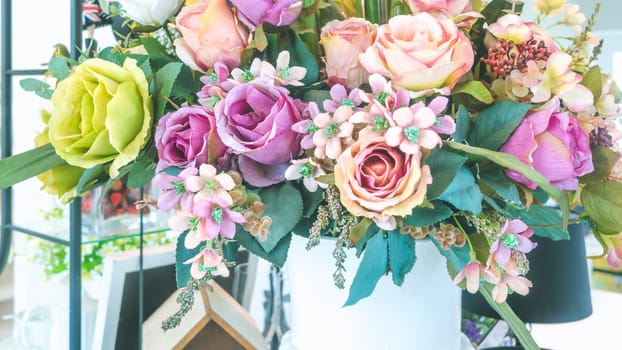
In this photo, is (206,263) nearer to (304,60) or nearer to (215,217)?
(215,217)

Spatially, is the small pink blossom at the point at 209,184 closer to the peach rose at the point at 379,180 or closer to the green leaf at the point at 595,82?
the peach rose at the point at 379,180

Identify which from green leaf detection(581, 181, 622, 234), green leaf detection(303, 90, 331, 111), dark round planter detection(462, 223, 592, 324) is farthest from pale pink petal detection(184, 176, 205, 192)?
dark round planter detection(462, 223, 592, 324)

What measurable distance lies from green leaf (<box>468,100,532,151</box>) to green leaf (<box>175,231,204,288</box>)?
0.24 meters

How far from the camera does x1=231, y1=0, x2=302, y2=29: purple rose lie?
0.44m

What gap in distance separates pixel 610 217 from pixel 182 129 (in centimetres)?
36

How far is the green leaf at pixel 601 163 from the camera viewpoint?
0.47 metres

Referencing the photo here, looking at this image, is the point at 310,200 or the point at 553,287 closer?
the point at 310,200

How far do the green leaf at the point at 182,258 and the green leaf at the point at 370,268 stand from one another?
13 cm

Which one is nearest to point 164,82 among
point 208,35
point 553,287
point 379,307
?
point 208,35

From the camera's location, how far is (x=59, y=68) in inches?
20.2

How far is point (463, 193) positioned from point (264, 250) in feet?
0.53

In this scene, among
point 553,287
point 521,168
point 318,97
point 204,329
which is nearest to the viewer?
point 521,168

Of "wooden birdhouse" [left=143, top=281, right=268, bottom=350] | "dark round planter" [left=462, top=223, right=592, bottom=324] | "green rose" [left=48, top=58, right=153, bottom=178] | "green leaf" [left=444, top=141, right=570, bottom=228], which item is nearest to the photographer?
"green leaf" [left=444, top=141, right=570, bottom=228]

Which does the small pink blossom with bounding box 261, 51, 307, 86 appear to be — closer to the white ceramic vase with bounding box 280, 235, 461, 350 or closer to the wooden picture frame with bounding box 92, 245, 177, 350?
the white ceramic vase with bounding box 280, 235, 461, 350
